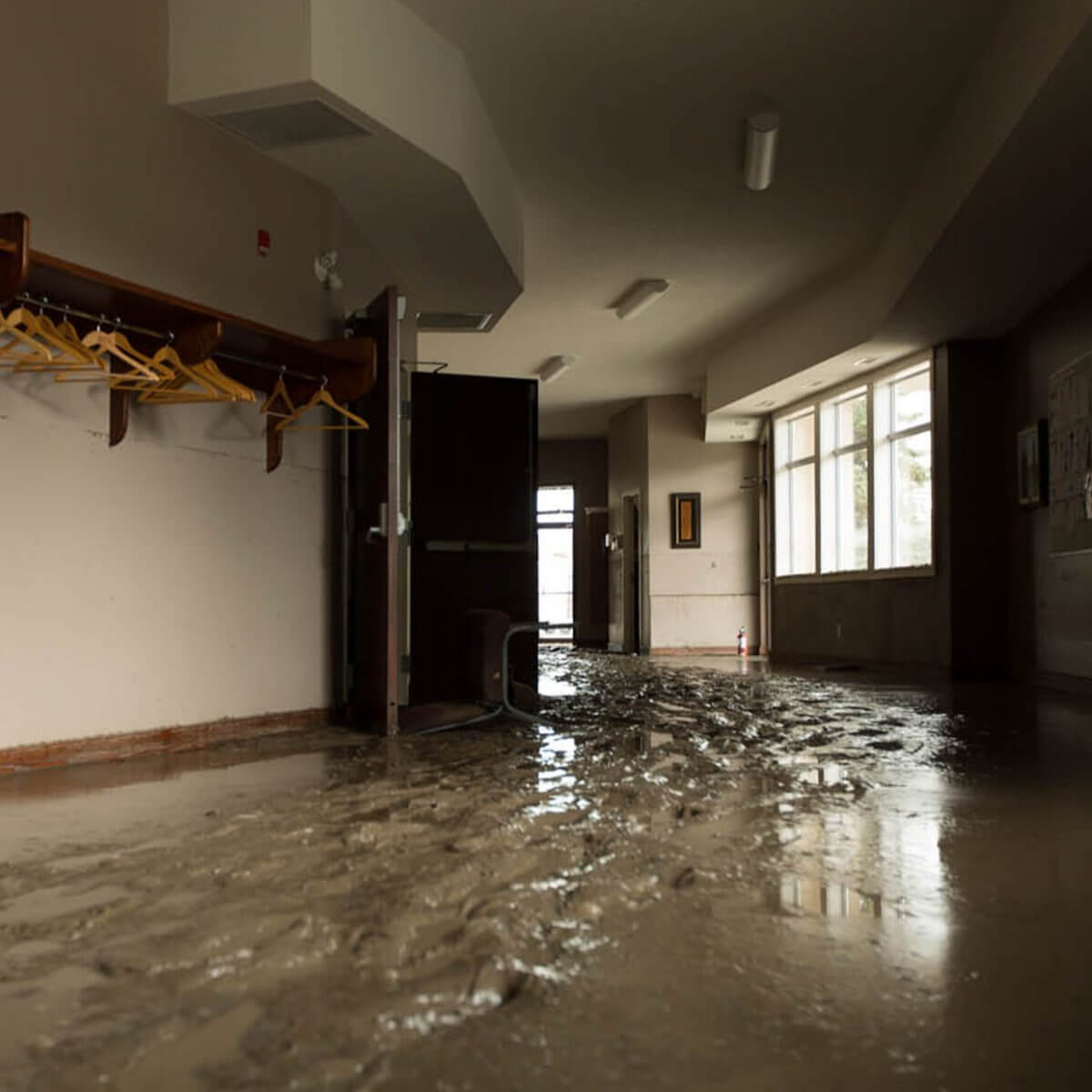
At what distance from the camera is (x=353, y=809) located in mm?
3105

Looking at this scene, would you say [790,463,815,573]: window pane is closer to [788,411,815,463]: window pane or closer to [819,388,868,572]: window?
[788,411,815,463]: window pane

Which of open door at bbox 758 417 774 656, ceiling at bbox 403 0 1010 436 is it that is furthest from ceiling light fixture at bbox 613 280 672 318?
open door at bbox 758 417 774 656

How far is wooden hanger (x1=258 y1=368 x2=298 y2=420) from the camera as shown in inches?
191

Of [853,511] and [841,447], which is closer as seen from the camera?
[853,511]

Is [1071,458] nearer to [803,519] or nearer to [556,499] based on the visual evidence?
[803,519]

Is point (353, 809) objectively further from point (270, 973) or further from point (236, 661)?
point (236, 661)

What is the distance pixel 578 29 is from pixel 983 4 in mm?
1862

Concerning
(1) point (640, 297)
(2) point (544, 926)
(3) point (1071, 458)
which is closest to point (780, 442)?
(1) point (640, 297)

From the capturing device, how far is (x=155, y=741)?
4.38m

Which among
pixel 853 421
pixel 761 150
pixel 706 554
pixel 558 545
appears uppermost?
pixel 761 150

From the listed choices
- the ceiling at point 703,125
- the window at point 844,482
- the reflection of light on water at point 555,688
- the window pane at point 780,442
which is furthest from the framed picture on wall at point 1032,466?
the window pane at point 780,442

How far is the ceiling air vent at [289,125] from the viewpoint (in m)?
4.59

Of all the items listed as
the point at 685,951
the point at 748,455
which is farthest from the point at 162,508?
the point at 748,455

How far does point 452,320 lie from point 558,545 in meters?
10.2
